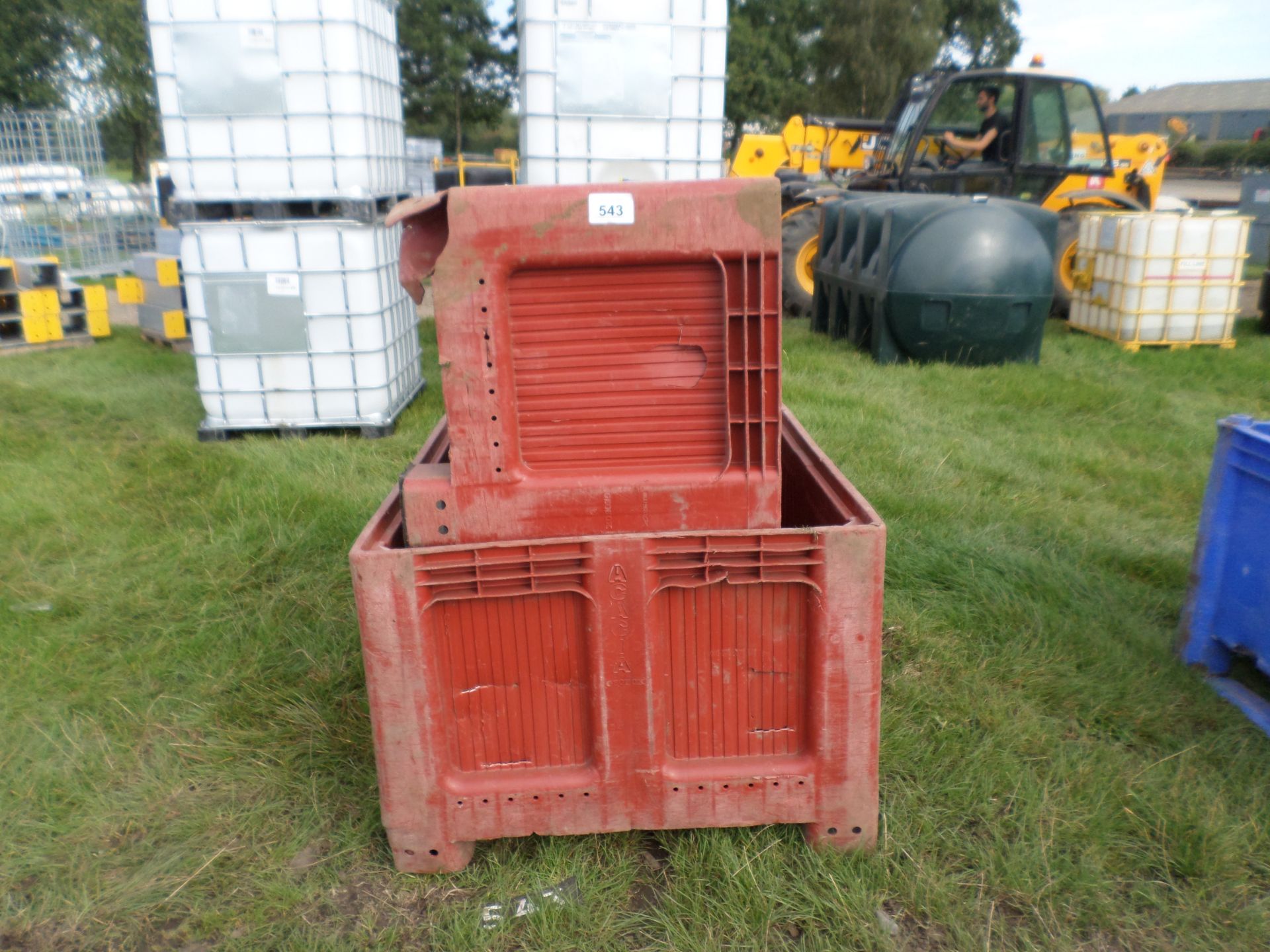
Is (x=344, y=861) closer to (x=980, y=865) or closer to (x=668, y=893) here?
(x=668, y=893)

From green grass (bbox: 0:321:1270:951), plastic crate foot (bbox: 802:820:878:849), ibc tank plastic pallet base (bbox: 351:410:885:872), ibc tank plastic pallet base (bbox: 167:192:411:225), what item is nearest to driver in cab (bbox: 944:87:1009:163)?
green grass (bbox: 0:321:1270:951)

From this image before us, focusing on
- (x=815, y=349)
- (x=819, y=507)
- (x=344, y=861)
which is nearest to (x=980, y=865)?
(x=819, y=507)

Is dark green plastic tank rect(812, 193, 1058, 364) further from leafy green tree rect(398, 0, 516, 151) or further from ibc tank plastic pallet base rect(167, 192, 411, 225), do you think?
leafy green tree rect(398, 0, 516, 151)

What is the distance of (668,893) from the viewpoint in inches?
95.2

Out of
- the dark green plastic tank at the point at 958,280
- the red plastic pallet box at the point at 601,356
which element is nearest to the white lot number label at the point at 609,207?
the red plastic pallet box at the point at 601,356

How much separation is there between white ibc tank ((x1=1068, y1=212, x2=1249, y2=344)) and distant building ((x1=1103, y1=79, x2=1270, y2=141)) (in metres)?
52.3

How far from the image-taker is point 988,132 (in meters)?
9.97

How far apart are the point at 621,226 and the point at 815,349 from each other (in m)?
6.52

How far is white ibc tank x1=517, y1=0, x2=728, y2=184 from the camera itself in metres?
5.38

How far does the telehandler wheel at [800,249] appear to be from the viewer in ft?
34.1

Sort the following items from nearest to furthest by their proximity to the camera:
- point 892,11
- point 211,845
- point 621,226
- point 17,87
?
point 621,226
point 211,845
point 17,87
point 892,11

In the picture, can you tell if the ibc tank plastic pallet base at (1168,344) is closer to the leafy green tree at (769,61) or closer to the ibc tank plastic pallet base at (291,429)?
the ibc tank plastic pallet base at (291,429)

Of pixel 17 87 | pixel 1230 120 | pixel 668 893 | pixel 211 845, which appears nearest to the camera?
pixel 668 893

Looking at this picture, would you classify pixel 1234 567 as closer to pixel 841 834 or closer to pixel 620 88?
pixel 841 834
